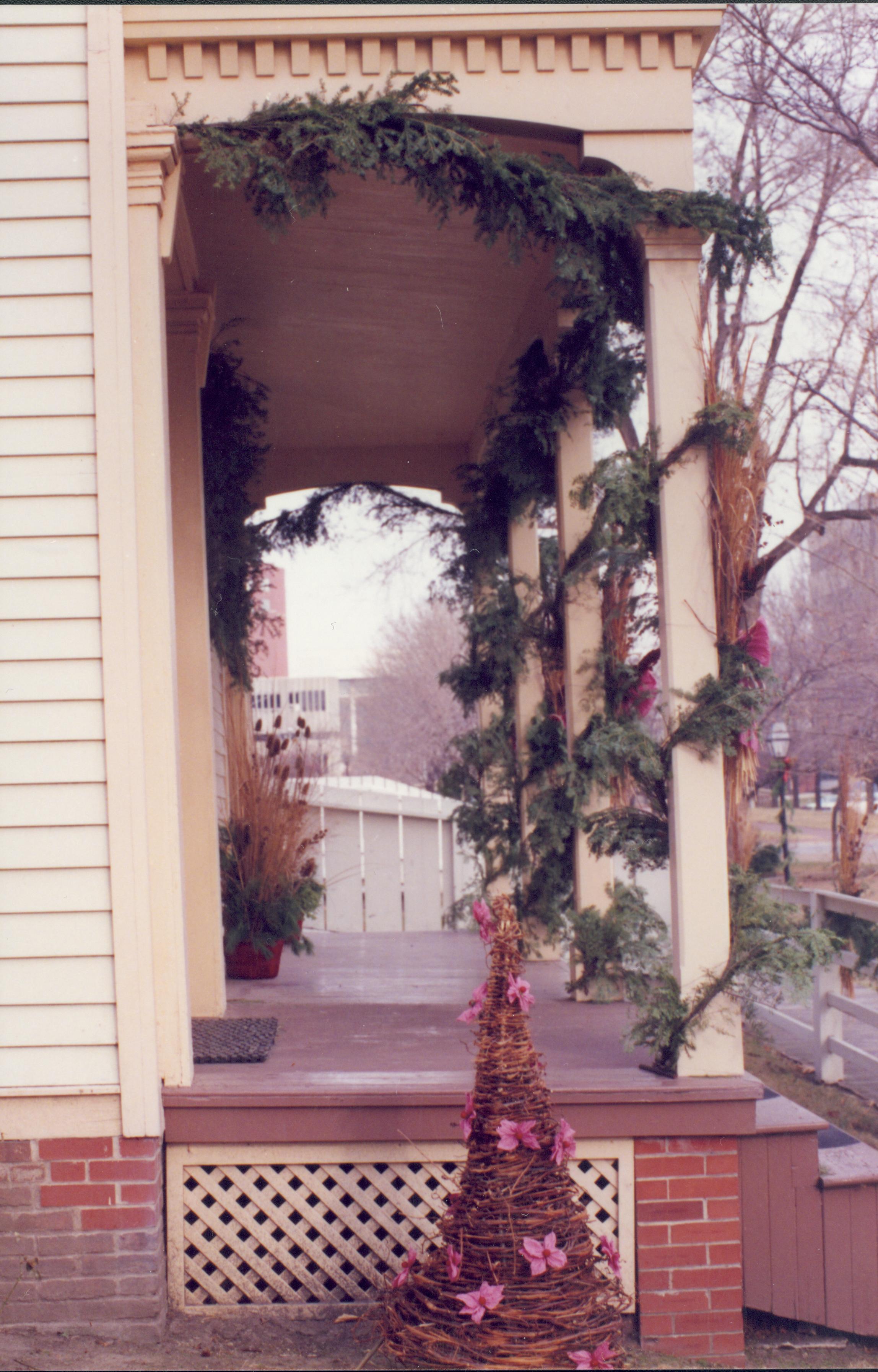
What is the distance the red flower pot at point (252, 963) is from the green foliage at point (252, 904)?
4cm

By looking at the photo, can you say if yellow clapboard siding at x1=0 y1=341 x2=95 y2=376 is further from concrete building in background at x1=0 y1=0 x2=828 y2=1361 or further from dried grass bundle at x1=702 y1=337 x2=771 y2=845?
dried grass bundle at x1=702 y1=337 x2=771 y2=845

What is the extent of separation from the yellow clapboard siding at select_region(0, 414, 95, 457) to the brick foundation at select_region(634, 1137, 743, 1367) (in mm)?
2307

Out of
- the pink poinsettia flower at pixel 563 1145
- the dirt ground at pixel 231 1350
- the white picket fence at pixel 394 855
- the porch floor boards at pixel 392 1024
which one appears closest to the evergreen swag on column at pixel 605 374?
the porch floor boards at pixel 392 1024

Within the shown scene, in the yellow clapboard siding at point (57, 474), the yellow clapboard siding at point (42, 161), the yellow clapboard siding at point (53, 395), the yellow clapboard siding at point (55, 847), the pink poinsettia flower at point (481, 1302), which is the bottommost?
the pink poinsettia flower at point (481, 1302)

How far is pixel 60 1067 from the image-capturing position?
2.75 metres

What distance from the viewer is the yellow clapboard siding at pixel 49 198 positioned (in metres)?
2.78

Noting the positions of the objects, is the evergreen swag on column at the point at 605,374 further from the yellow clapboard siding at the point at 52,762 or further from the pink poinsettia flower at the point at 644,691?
the yellow clapboard siding at the point at 52,762

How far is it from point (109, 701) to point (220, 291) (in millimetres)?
2496

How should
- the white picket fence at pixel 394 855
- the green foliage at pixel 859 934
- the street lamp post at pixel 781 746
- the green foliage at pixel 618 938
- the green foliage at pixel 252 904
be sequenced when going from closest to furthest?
the green foliage at pixel 618 938 < the green foliage at pixel 252 904 < the green foliage at pixel 859 934 < the white picket fence at pixel 394 855 < the street lamp post at pixel 781 746

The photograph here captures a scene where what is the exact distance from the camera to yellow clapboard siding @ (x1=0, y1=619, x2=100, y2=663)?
108 inches

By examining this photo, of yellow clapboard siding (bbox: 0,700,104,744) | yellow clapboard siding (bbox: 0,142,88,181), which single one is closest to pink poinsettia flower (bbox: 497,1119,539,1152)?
yellow clapboard siding (bbox: 0,700,104,744)

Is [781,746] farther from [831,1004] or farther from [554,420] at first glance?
[554,420]

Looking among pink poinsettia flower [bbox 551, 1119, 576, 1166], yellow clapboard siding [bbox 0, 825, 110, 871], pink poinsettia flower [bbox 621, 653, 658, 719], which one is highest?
pink poinsettia flower [bbox 621, 653, 658, 719]

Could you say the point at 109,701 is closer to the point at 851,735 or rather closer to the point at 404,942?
the point at 404,942
